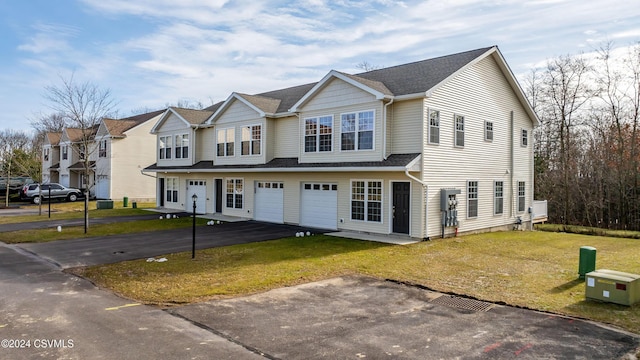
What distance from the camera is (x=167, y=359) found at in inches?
204

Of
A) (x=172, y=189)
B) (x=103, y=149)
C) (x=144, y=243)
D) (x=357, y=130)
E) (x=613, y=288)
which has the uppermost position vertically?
(x=103, y=149)

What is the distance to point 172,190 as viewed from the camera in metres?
28.0

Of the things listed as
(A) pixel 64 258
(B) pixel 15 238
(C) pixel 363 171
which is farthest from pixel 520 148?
(B) pixel 15 238

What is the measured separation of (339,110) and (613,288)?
11577 mm

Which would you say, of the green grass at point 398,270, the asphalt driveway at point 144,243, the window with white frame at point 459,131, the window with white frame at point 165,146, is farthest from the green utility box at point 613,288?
the window with white frame at point 165,146

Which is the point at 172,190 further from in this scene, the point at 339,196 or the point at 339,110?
the point at 339,110

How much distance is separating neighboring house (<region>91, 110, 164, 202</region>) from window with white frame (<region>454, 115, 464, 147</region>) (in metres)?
28.6

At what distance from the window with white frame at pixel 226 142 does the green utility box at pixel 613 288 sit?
18.2m

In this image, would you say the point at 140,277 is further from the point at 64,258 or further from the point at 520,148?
the point at 520,148

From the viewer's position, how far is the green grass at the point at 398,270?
8148mm

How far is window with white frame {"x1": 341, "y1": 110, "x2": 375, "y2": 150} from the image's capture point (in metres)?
16.1

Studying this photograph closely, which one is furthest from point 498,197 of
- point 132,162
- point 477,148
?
point 132,162

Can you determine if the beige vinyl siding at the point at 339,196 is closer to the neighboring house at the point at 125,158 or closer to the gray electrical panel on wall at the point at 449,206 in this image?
the gray electrical panel on wall at the point at 449,206

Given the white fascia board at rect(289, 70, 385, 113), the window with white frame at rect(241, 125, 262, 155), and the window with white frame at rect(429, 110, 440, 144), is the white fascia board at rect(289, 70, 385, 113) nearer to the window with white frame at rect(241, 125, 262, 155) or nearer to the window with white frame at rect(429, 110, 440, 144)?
the window with white frame at rect(429, 110, 440, 144)
